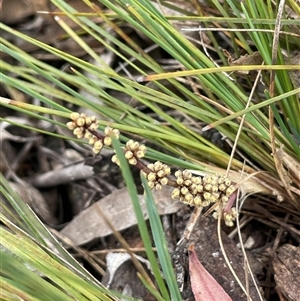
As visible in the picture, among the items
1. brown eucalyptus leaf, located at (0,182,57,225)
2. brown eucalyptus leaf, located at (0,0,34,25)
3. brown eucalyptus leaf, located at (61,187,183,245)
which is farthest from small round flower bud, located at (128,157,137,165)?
brown eucalyptus leaf, located at (0,0,34,25)

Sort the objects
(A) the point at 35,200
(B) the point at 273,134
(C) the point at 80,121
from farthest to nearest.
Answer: (A) the point at 35,200 < (B) the point at 273,134 < (C) the point at 80,121

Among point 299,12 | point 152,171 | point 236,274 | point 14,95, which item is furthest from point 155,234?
point 14,95

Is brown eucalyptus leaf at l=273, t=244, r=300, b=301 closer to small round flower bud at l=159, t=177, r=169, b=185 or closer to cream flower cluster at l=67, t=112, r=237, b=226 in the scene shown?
cream flower cluster at l=67, t=112, r=237, b=226

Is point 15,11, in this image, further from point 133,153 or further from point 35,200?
point 133,153

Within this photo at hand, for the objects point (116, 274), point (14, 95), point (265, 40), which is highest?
point (265, 40)

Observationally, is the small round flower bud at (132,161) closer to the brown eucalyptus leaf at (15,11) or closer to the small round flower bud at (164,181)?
the small round flower bud at (164,181)

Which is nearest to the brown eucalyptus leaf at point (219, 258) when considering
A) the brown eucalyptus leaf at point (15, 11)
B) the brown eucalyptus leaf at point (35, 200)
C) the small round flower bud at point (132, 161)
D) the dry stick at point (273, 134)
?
the dry stick at point (273, 134)

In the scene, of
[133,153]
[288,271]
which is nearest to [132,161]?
[133,153]

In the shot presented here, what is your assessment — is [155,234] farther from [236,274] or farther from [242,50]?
[242,50]
